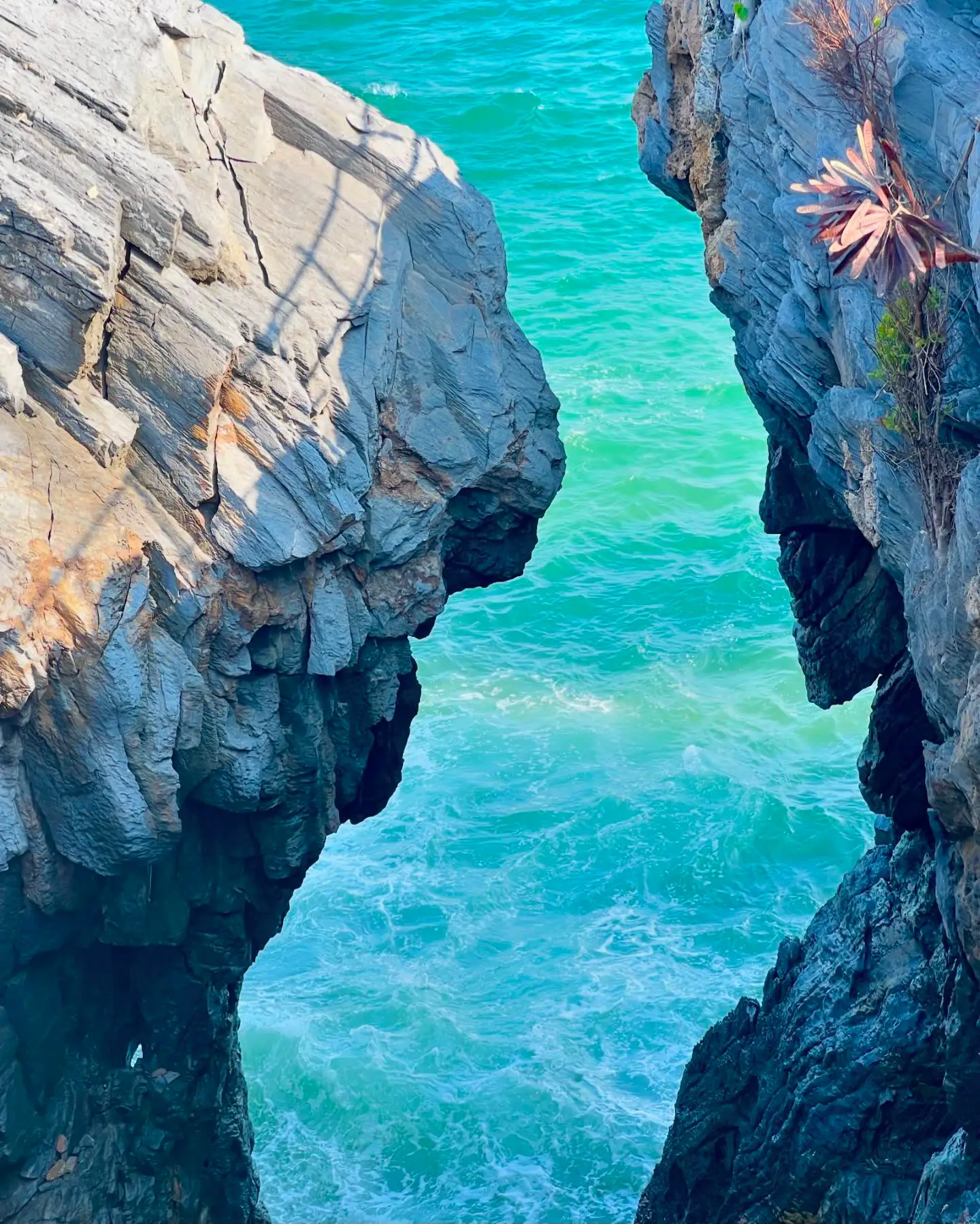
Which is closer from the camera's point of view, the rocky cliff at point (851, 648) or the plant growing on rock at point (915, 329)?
the plant growing on rock at point (915, 329)

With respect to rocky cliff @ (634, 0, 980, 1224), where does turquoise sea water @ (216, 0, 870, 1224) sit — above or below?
below

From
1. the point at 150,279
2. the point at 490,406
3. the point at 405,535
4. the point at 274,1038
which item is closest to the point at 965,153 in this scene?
the point at 490,406

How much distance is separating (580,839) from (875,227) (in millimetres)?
17206

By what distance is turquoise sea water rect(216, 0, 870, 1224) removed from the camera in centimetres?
2262

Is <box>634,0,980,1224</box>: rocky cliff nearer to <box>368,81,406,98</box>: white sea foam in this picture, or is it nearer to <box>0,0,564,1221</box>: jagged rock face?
<box>0,0,564,1221</box>: jagged rock face

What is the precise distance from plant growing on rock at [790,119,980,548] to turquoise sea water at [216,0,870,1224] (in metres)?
12.5

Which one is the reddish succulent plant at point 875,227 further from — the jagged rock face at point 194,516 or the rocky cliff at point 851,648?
the jagged rock face at point 194,516

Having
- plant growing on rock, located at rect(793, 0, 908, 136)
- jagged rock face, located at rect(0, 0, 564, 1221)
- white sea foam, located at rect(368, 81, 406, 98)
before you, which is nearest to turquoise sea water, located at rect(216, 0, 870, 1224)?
jagged rock face, located at rect(0, 0, 564, 1221)

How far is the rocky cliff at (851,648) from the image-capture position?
13625 millimetres

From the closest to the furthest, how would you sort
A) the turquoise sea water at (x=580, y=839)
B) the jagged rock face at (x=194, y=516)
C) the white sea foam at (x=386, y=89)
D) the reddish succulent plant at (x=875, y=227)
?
the reddish succulent plant at (x=875, y=227) < the jagged rock face at (x=194, y=516) < the turquoise sea water at (x=580, y=839) < the white sea foam at (x=386, y=89)

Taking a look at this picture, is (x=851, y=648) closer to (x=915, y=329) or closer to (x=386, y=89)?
(x=915, y=329)

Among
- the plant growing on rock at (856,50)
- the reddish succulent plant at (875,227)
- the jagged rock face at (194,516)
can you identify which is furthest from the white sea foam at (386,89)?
the reddish succulent plant at (875,227)

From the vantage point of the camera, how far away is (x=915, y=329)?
13953mm

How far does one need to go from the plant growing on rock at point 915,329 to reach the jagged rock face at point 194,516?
4.99 meters
